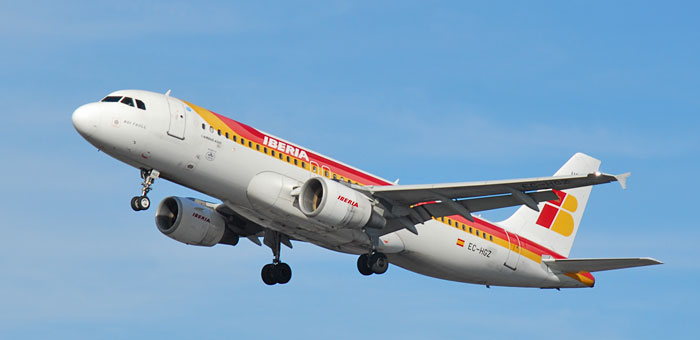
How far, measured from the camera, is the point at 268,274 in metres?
40.3

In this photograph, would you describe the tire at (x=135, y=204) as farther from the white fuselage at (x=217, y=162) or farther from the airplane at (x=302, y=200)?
the white fuselage at (x=217, y=162)

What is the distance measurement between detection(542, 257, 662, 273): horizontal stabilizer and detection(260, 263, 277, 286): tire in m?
10.8

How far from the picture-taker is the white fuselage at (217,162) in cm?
3331

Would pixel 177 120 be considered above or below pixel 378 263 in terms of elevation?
above

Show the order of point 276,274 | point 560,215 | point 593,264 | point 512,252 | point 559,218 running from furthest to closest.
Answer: point 560,215
point 559,218
point 512,252
point 593,264
point 276,274

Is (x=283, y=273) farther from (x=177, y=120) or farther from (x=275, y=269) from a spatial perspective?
(x=177, y=120)

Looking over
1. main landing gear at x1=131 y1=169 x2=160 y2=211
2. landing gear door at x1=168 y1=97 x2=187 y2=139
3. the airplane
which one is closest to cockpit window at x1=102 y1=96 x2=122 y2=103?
the airplane

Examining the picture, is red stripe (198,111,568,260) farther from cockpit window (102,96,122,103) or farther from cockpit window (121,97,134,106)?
cockpit window (102,96,122,103)

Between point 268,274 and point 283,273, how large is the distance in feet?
1.83

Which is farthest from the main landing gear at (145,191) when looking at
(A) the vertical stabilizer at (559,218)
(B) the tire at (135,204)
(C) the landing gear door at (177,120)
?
(A) the vertical stabilizer at (559,218)

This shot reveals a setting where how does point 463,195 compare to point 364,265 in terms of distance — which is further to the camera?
point 364,265

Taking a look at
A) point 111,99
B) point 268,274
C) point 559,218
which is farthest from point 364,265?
point 559,218

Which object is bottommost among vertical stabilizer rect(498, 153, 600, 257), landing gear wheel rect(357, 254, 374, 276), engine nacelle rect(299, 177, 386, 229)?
landing gear wheel rect(357, 254, 374, 276)

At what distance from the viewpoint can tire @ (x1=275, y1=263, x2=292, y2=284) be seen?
4031 centimetres
